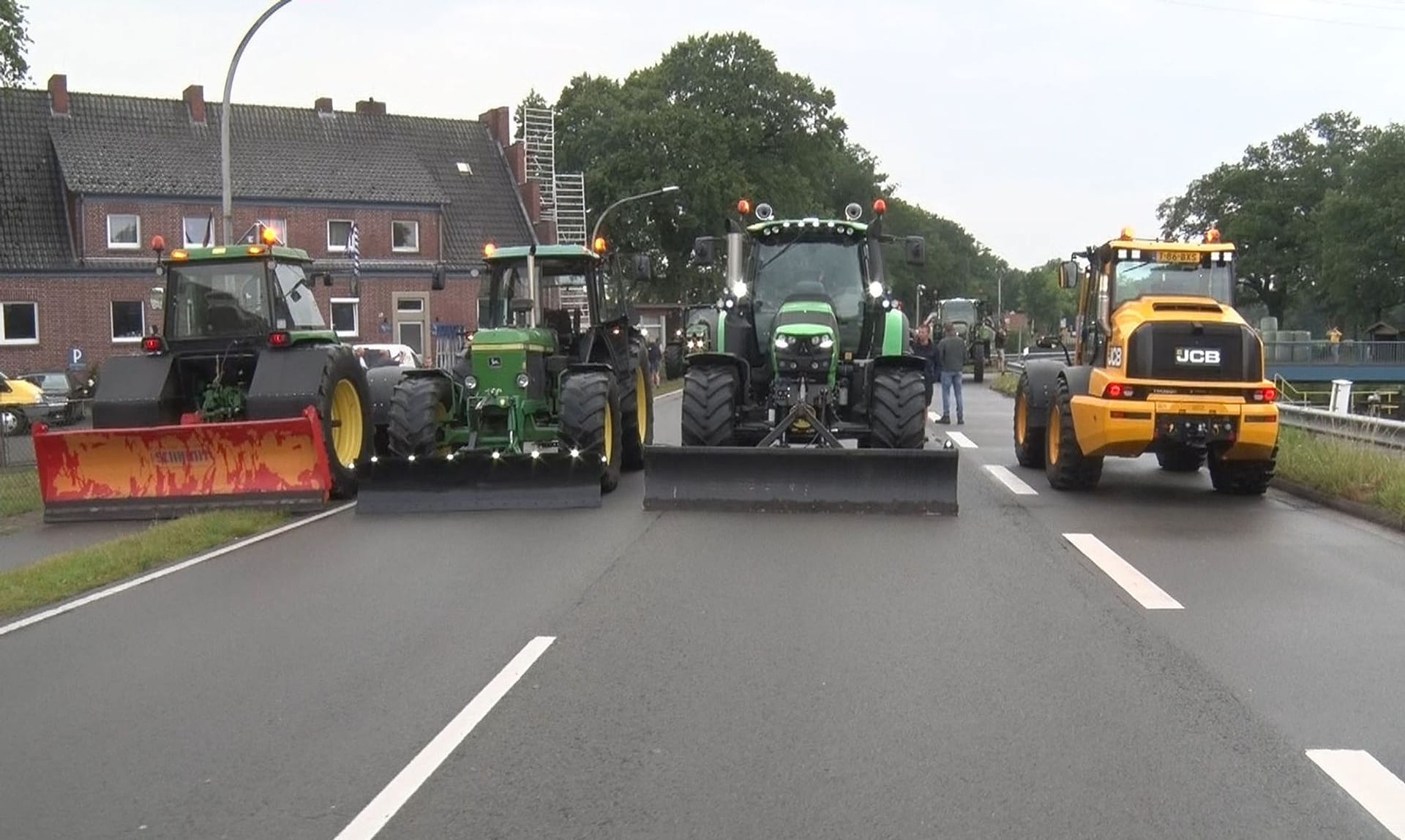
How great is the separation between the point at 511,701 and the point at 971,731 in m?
2.10

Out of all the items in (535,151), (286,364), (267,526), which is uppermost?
(535,151)

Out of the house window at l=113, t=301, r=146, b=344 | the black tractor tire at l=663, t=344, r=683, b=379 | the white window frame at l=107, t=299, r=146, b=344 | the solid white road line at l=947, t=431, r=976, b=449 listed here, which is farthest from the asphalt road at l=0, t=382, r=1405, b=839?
the black tractor tire at l=663, t=344, r=683, b=379

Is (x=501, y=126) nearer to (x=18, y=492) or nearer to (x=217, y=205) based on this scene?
(x=217, y=205)

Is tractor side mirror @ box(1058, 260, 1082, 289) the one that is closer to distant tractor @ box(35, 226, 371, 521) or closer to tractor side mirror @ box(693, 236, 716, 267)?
tractor side mirror @ box(693, 236, 716, 267)

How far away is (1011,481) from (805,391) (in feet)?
10.7

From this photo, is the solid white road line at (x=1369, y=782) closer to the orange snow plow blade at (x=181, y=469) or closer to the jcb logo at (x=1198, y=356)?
the jcb logo at (x=1198, y=356)

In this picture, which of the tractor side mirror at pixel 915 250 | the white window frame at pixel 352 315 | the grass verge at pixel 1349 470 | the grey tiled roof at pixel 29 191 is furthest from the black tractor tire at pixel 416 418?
the white window frame at pixel 352 315

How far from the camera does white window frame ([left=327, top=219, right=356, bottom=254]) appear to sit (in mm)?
48406

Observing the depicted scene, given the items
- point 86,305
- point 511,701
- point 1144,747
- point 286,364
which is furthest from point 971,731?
point 86,305

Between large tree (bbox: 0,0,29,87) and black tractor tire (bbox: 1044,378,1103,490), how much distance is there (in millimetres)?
15708

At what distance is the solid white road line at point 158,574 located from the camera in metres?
8.93

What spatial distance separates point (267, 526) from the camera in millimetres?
12922

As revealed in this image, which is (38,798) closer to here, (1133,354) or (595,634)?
(595,634)

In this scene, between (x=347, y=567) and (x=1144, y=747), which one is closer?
(x=1144, y=747)
